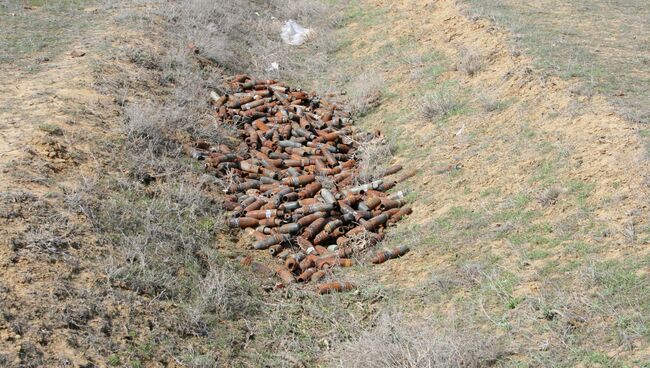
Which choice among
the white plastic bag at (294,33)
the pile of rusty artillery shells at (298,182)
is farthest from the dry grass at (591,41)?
the white plastic bag at (294,33)

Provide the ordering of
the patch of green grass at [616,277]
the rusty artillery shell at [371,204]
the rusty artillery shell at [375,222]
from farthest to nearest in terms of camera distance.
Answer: the rusty artillery shell at [371,204]
the rusty artillery shell at [375,222]
the patch of green grass at [616,277]

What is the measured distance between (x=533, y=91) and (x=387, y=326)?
538 centimetres

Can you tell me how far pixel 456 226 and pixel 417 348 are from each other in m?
2.53

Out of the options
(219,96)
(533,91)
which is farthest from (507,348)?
(219,96)

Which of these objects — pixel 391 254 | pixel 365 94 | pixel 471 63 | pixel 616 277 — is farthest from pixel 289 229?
pixel 471 63

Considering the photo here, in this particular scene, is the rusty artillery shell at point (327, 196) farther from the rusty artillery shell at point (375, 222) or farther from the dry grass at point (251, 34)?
the dry grass at point (251, 34)

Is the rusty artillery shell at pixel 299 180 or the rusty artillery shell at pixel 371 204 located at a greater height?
the rusty artillery shell at pixel 371 204

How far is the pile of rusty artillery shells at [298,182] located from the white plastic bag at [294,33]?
4010 millimetres

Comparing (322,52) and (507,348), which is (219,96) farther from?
(507,348)

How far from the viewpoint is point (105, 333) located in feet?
18.4

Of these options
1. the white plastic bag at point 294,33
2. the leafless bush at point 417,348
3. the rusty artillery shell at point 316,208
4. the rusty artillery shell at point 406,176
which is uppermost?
the leafless bush at point 417,348

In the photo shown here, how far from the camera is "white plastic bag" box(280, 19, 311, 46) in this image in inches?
634

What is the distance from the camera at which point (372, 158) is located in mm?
9836

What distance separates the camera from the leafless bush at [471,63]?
11070mm
